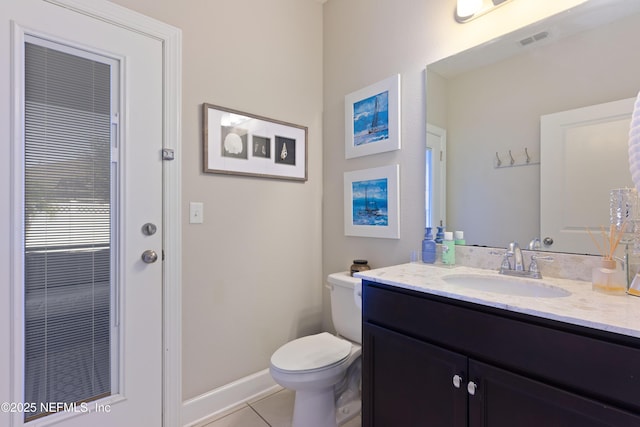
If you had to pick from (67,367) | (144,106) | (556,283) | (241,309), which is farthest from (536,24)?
(67,367)

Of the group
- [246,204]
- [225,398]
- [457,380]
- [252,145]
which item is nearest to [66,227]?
[246,204]

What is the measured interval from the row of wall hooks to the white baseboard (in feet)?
6.01

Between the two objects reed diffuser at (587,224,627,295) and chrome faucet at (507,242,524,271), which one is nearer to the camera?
reed diffuser at (587,224,627,295)

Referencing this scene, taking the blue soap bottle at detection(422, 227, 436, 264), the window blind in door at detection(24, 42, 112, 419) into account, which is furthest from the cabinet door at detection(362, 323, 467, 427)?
the window blind in door at detection(24, 42, 112, 419)

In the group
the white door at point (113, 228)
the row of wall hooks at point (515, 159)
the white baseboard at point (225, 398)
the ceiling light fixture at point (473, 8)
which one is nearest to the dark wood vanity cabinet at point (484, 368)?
the row of wall hooks at point (515, 159)

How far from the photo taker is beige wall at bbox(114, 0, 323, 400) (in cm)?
168

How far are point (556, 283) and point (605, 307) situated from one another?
31 centimetres

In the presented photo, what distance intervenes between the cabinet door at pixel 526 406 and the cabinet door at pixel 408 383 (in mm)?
49

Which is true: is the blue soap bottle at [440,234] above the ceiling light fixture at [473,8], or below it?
below

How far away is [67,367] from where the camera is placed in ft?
4.42

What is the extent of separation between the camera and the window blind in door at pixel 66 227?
1.27 meters

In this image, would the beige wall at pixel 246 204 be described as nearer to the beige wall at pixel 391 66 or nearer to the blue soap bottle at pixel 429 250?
the beige wall at pixel 391 66

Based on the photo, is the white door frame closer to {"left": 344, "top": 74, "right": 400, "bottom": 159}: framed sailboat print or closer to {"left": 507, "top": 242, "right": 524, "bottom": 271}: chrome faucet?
{"left": 344, "top": 74, "right": 400, "bottom": 159}: framed sailboat print

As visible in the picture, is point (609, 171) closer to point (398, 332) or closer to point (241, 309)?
point (398, 332)
